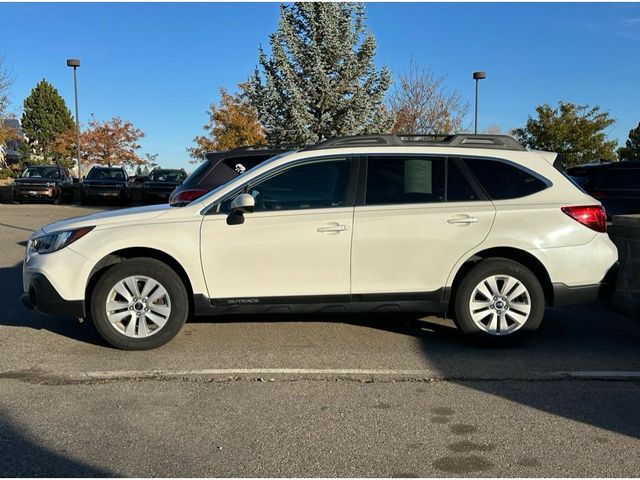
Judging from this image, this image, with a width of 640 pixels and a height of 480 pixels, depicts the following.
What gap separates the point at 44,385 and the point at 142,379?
0.71m

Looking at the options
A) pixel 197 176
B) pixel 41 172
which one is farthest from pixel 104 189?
pixel 197 176

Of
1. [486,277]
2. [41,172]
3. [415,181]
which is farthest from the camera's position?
[41,172]

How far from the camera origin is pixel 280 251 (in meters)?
5.17

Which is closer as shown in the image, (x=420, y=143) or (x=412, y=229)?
(x=412, y=229)

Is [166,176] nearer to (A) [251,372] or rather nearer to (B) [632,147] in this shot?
(A) [251,372]

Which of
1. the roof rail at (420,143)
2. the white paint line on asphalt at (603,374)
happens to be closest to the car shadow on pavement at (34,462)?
the roof rail at (420,143)

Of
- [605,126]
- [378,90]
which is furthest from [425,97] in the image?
[605,126]

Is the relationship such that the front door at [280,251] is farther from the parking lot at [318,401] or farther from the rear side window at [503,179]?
the rear side window at [503,179]

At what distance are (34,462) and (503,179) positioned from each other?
4.34 metres

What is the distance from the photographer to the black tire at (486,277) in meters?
5.29

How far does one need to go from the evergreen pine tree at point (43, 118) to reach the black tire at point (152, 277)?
6307cm

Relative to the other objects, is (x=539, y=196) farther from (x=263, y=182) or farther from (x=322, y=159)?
(x=263, y=182)

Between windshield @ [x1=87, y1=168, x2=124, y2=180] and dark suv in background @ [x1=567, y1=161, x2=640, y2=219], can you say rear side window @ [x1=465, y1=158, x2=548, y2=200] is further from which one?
windshield @ [x1=87, y1=168, x2=124, y2=180]

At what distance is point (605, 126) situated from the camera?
113ft
